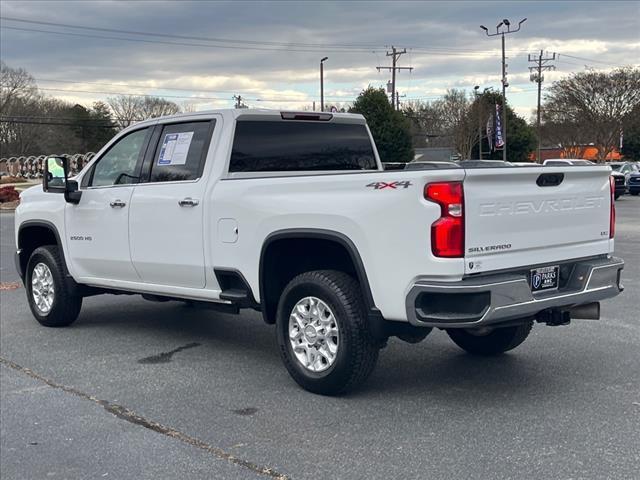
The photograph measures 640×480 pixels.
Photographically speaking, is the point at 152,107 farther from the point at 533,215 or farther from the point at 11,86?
the point at 533,215

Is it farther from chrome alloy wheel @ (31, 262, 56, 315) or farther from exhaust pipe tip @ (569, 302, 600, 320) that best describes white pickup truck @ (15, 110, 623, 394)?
chrome alloy wheel @ (31, 262, 56, 315)

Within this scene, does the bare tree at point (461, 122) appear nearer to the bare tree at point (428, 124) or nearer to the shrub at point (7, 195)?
the bare tree at point (428, 124)

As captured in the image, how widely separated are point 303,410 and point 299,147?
254 centimetres

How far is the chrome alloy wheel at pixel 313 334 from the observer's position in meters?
5.05

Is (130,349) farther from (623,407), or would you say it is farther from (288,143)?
(623,407)

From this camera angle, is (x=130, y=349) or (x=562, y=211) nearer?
(x=562, y=211)

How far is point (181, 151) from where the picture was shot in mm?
6293

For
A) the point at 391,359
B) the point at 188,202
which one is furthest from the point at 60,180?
the point at 391,359

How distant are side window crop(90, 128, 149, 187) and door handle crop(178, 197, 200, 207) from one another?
878mm

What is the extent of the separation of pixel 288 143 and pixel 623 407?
134 inches

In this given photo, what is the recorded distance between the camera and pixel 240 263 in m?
5.58

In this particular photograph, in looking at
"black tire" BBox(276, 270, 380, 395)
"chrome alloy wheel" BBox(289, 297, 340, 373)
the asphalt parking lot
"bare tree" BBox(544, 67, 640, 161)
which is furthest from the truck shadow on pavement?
"bare tree" BBox(544, 67, 640, 161)

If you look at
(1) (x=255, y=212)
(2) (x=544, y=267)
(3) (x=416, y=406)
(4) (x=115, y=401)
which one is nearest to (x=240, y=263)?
(1) (x=255, y=212)

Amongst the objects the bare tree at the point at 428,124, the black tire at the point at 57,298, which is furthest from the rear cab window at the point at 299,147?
the bare tree at the point at 428,124
